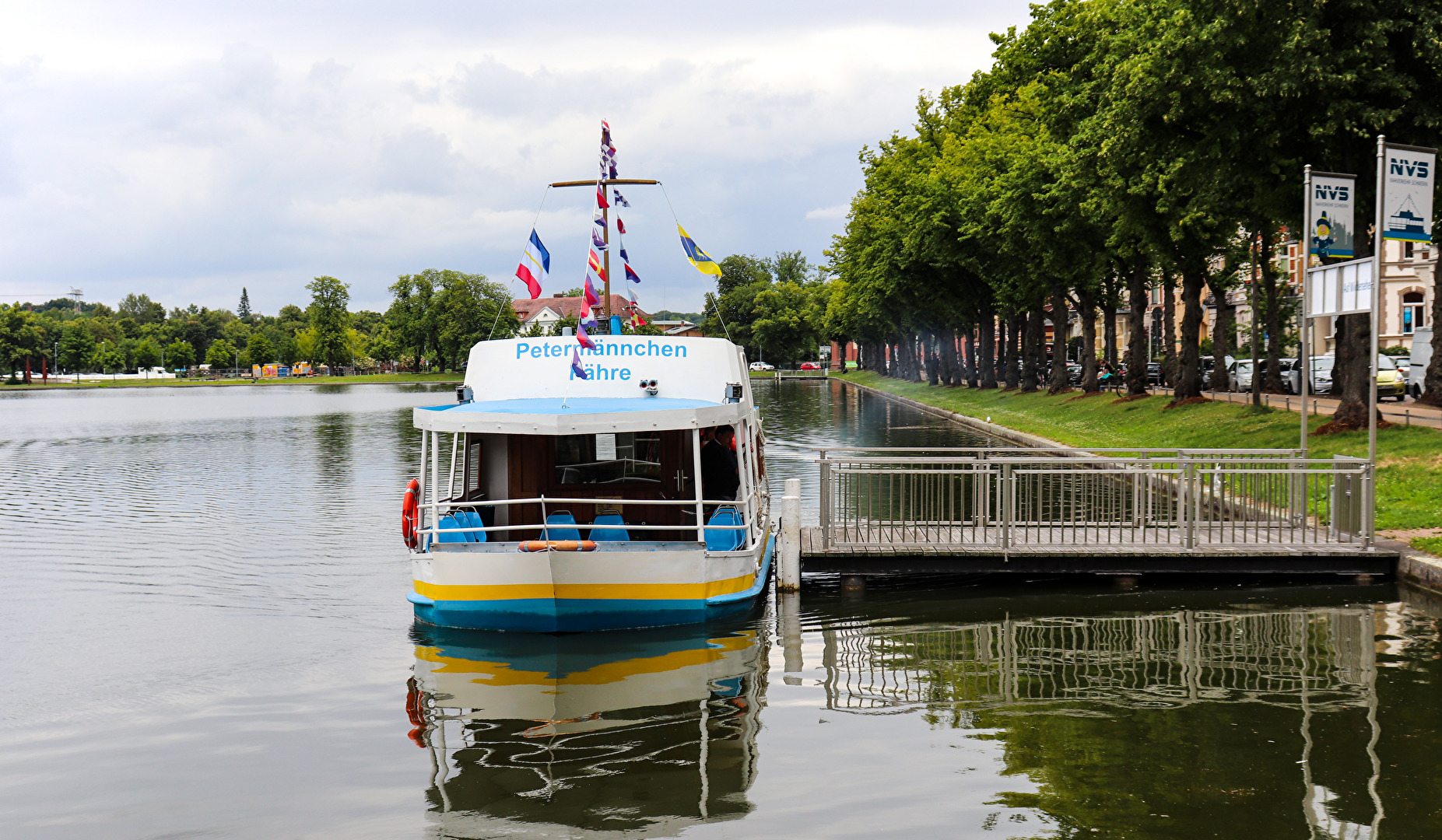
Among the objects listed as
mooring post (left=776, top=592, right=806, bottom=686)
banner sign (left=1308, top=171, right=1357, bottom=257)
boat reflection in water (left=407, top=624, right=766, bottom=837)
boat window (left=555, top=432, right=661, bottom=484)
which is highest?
banner sign (left=1308, top=171, right=1357, bottom=257)

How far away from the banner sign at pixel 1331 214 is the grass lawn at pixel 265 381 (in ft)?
482

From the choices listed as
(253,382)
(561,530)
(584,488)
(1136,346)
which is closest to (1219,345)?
(1136,346)

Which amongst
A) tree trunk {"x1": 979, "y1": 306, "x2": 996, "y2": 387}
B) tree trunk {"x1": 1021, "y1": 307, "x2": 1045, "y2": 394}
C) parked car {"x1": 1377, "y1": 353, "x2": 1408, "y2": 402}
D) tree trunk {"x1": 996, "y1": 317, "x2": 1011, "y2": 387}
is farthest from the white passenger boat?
tree trunk {"x1": 979, "y1": 306, "x2": 996, "y2": 387}

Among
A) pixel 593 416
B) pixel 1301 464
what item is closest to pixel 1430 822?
pixel 593 416

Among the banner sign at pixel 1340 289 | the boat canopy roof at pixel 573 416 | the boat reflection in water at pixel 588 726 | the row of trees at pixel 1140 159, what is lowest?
the boat reflection in water at pixel 588 726

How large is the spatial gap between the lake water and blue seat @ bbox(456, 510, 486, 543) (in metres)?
1.18

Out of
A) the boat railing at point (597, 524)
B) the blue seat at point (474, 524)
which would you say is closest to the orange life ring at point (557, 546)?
the boat railing at point (597, 524)

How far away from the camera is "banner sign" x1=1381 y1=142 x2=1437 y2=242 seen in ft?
55.1

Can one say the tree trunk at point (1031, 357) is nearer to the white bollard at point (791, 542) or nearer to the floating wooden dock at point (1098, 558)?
A: the floating wooden dock at point (1098, 558)

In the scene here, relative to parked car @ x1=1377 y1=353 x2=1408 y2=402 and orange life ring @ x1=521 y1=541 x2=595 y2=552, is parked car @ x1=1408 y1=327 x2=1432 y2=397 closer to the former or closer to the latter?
parked car @ x1=1377 y1=353 x2=1408 y2=402

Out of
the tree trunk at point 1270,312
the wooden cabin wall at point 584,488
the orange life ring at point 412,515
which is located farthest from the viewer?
the tree trunk at point 1270,312

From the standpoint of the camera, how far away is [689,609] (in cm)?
1330

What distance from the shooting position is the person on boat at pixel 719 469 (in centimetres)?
1599

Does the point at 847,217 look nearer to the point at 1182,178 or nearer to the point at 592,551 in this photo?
the point at 1182,178
